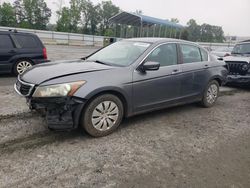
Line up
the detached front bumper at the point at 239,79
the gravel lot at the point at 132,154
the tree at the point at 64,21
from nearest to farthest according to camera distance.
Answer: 1. the gravel lot at the point at 132,154
2. the detached front bumper at the point at 239,79
3. the tree at the point at 64,21

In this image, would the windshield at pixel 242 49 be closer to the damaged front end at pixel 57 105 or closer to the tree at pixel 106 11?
the damaged front end at pixel 57 105

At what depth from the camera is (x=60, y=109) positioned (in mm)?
3352

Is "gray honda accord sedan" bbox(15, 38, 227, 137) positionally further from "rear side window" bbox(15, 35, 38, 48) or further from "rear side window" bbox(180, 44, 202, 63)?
"rear side window" bbox(15, 35, 38, 48)

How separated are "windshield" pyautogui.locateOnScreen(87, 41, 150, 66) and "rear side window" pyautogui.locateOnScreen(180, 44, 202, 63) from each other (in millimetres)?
960

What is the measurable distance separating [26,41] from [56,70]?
525 centimetres

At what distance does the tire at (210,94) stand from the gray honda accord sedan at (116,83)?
5cm

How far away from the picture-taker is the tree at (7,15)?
153ft

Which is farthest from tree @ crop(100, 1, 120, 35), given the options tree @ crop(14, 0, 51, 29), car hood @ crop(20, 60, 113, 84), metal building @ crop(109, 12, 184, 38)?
car hood @ crop(20, 60, 113, 84)

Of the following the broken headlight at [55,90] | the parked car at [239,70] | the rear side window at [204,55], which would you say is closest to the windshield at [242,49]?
the parked car at [239,70]

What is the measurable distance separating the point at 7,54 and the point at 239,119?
23.2 ft

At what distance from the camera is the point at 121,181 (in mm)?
2689

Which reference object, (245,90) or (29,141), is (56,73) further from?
(245,90)

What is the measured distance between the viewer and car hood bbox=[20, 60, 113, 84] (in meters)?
3.46

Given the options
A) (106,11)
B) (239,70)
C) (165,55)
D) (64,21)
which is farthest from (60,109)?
(106,11)
